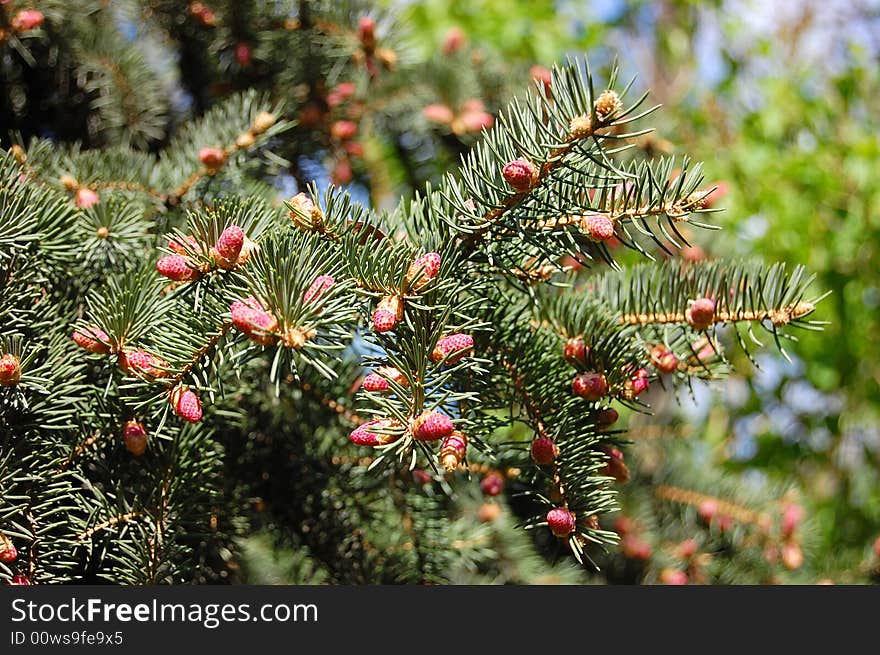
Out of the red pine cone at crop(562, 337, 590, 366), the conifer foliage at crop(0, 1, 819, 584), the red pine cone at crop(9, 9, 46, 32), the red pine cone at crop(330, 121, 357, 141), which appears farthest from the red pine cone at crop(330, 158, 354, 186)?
the red pine cone at crop(562, 337, 590, 366)

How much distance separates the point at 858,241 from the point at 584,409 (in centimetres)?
101

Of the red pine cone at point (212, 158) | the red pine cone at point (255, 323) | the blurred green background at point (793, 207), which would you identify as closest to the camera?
the red pine cone at point (255, 323)

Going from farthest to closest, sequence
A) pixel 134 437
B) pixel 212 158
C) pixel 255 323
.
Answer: pixel 212 158 → pixel 134 437 → pixel 255 323

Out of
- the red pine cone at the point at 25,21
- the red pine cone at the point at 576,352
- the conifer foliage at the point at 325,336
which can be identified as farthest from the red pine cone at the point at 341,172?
the red pine cone at the point at 576,352

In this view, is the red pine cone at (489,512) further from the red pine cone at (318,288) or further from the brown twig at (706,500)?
the red pine cone at (318,288)

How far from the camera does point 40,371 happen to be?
17.4 inches

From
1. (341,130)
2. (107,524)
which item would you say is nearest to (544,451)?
(107,524)

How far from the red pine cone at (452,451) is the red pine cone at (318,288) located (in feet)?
0.29

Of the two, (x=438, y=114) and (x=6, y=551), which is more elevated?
(x=438, y=114)

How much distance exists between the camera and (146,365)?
0.40 m

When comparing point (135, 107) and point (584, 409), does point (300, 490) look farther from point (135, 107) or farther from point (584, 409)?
point (135, 107)

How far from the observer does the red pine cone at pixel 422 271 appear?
15.4 inches

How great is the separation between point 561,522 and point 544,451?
0.04 metres

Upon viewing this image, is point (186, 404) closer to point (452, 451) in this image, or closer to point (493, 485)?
point (452, 451)
